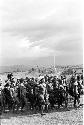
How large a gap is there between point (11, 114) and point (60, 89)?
3242 millimetres

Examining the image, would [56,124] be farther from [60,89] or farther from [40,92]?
[60,89]

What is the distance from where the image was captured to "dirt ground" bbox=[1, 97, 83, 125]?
12.1 m

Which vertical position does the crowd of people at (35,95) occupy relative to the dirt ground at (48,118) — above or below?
above

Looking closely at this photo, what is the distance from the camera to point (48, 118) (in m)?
12.8

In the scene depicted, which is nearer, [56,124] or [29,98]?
[56,124]

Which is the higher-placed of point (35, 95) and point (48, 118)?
point (35, 95)

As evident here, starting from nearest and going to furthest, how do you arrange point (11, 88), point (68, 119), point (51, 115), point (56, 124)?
point (56, 124)
point (68, 119)
point (51, 115)
point (11, 88)

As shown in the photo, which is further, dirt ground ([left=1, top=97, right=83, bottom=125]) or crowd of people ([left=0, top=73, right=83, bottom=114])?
crowd of people ([left=0, top=73, right=83, bottom=114])

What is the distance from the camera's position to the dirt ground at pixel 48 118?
39.5 ft

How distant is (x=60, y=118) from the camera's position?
498 inches

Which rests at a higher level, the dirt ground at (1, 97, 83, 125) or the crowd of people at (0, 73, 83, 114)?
the crowd of people at (0, 73, 83, 114)

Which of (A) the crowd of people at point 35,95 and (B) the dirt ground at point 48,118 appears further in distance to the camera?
(A) the crowd of people at point 35,95

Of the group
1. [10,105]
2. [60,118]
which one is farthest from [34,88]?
[60,118]

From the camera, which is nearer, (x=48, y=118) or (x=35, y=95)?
(x=48, y=118)
